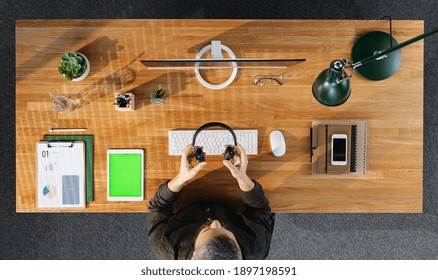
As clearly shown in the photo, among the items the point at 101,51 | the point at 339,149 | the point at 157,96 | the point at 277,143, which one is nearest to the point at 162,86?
the point at 157,96

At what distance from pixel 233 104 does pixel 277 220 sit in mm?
1058

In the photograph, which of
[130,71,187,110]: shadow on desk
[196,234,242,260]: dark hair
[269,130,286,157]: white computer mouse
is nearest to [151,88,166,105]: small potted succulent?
[130,71,187,110]: shadow on desk

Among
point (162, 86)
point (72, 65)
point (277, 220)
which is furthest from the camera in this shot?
point (277, 220)

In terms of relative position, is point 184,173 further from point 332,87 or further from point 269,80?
point 332,87

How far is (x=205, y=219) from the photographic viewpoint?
1.61m

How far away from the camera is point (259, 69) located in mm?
1611

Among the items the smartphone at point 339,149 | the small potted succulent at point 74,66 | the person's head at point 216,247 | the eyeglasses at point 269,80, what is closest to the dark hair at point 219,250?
the person's head at point 216,247

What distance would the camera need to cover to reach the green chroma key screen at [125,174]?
1.63m

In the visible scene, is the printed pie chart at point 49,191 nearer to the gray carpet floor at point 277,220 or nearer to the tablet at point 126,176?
the tablet at point 126,176

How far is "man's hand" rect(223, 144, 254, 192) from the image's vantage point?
151cm

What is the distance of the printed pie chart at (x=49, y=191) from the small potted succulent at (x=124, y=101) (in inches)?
19.3

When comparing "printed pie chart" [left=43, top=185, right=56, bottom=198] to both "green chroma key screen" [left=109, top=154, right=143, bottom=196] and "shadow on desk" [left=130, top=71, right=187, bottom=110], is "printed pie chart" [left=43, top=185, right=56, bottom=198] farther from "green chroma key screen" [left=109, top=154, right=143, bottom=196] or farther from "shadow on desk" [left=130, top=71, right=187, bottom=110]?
"shadow on desk" [left=130, top=71, right=187, bottom=110]

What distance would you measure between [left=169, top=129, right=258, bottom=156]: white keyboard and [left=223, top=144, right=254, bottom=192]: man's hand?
3.3 inches

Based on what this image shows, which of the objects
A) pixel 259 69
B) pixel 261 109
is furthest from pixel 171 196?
pixel 259 69
